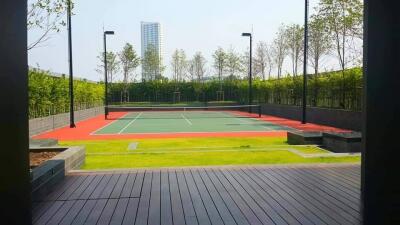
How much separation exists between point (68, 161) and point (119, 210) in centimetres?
308

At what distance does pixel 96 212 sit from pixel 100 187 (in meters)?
1.38

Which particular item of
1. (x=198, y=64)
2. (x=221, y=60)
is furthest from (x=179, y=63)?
(x=221, y=60)

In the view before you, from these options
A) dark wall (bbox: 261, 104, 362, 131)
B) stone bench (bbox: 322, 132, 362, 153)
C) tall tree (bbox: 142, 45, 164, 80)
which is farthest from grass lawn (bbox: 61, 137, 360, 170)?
tall tree (bbox: 142, 45, 164, 80)

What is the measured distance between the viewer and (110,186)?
6570 mm

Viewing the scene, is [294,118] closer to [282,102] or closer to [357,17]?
[282,102]

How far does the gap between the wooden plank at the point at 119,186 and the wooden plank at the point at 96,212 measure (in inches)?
11.9

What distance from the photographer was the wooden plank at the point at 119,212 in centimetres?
478

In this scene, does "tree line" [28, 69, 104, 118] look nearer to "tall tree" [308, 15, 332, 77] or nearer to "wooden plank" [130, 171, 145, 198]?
"wooden plank" [130, 171, 145, 198]

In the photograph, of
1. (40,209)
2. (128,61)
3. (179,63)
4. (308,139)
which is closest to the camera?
(40,209)

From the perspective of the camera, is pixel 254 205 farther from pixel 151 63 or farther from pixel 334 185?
pixel 151 63

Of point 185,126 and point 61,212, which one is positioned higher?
point 61,212
